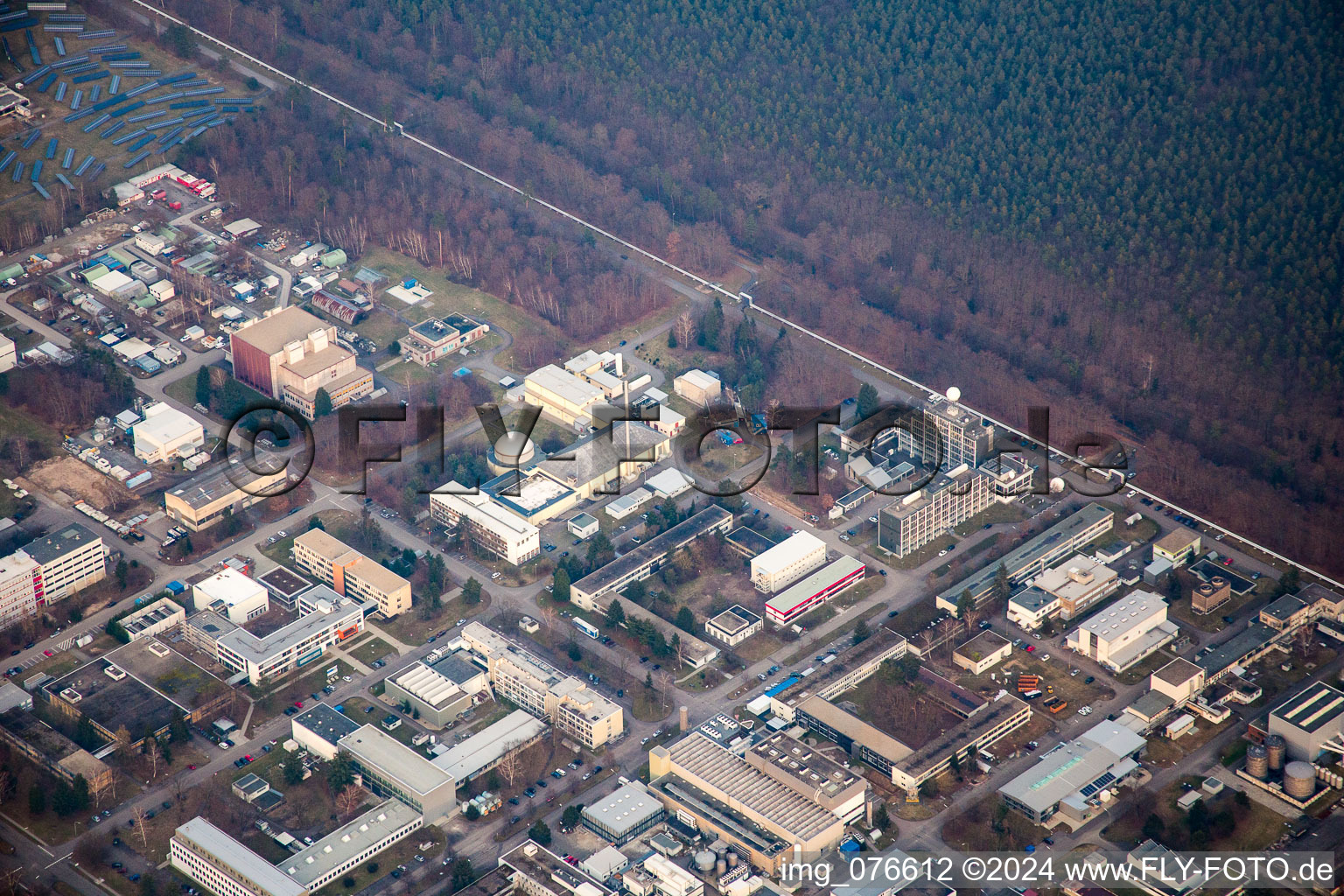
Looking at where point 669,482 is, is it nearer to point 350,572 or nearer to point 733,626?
point 733,626

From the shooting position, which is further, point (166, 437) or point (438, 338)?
point (438, 338)

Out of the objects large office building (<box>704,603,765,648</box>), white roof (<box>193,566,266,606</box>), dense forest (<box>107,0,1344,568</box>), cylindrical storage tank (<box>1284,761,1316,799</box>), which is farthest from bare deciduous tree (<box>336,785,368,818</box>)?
dense forest (<box>107,0,1344,568</box>)

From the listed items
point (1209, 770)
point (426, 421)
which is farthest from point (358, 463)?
point (1209, 770)

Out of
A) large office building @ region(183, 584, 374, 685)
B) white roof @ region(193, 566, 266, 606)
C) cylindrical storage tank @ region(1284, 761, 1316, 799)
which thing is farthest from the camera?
white roof @ region(193, 566, 266, 606)

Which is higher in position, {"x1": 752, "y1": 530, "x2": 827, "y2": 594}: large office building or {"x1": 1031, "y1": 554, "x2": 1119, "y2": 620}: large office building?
{"x1": 1031, "y1": 554, "x2": 1119, "y2": 620}: large office building

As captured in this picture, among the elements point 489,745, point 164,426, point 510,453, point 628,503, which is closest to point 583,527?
point 628,503

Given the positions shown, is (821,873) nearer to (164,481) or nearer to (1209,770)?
(1209,770)

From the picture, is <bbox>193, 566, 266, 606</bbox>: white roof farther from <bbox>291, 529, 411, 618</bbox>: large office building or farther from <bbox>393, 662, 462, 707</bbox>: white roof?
<bbox>393, 662, 462, 707</bbox>: white roof
